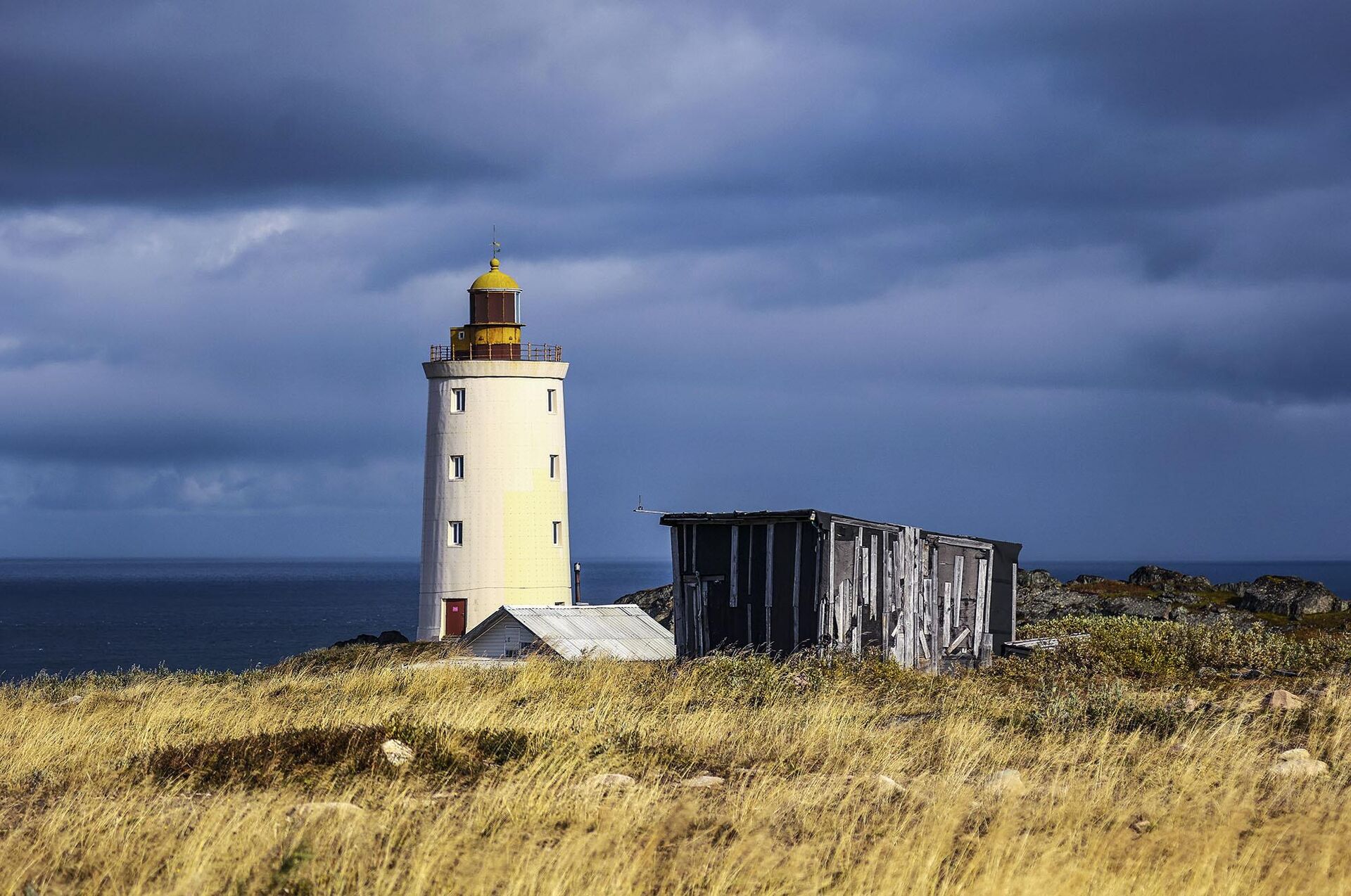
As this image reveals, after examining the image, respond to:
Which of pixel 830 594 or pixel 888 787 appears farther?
pixel 830 594

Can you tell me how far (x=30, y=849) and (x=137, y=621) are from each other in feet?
315

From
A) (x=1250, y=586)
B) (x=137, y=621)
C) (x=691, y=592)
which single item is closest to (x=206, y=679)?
(x=691, y=592)

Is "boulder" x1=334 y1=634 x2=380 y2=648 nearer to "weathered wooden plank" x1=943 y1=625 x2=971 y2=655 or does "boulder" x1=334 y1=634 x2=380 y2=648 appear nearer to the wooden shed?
the wooden shed

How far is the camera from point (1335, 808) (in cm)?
810

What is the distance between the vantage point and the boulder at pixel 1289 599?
3766cm

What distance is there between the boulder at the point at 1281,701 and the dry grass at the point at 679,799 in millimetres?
205

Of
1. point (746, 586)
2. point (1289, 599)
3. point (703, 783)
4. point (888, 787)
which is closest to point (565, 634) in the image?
point (746, 586)

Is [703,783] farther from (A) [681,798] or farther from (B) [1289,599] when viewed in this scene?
(B) [1289,599]

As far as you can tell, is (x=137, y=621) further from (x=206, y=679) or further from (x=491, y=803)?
(x=491, y=803)

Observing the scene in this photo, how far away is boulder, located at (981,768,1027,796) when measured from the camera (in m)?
8.53

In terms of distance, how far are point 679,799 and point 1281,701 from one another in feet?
24.6

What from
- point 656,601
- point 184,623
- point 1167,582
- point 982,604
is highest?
point 982,604

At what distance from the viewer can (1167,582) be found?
45.3 meters

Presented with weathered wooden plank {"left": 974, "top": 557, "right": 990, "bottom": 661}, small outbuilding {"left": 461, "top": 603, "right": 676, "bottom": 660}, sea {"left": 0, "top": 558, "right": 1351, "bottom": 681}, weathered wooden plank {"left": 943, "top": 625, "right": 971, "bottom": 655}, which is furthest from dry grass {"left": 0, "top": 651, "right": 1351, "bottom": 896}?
sea {"left": 0, "top": 558, "right": 1351, "bottom": 681}
